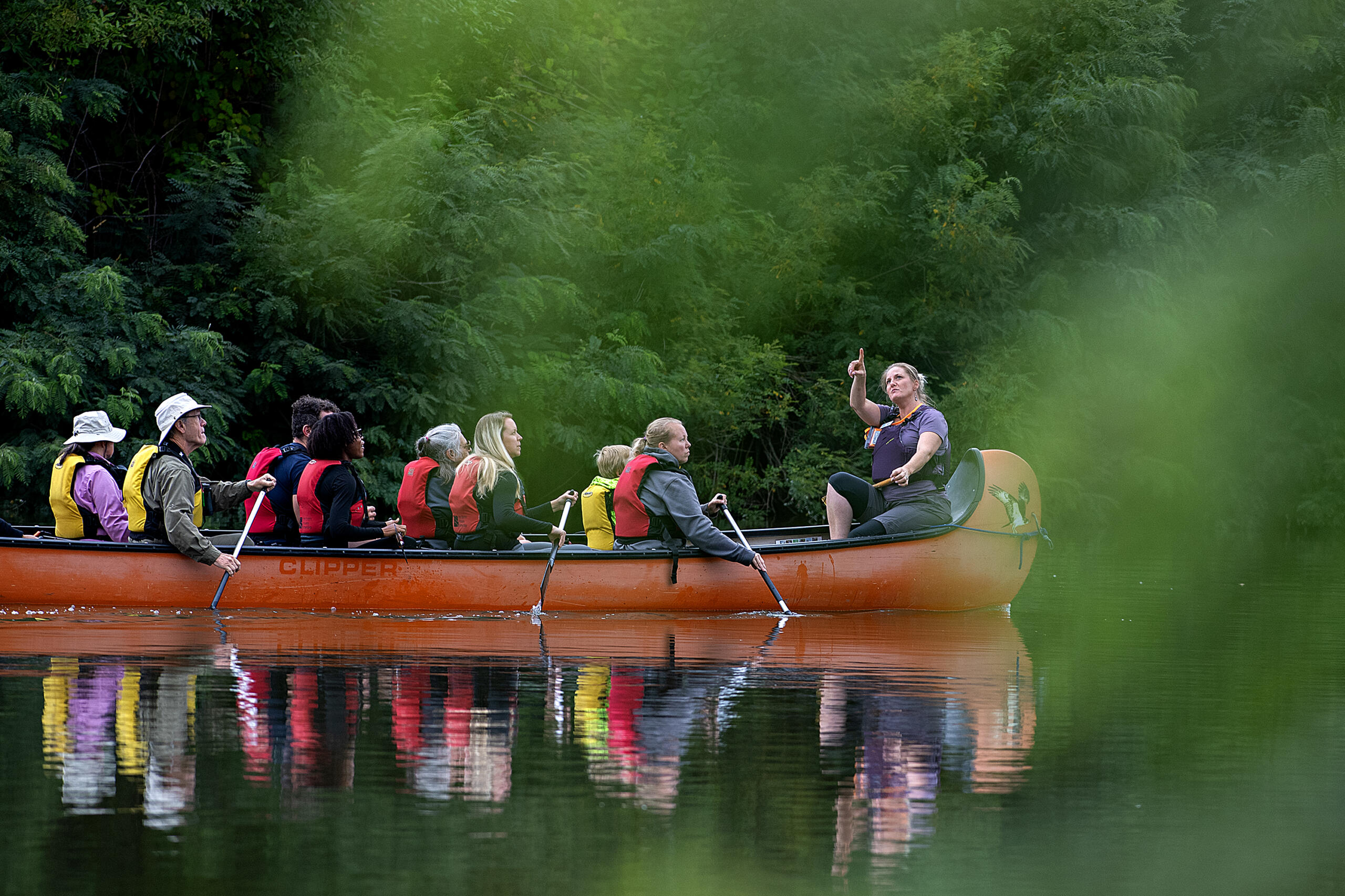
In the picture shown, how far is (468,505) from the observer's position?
959cm

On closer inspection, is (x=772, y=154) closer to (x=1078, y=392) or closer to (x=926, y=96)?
(x=926, y=96)

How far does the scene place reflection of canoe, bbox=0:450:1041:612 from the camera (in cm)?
902

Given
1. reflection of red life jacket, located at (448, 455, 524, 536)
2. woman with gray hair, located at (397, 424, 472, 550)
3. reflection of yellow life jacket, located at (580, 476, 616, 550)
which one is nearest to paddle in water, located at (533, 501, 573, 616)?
reflection of red life jacket, located at (448, 455, 524, 536)

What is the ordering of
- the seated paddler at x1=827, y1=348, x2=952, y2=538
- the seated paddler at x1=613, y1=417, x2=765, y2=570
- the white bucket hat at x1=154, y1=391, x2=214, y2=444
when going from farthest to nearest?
the seated paddler at x1=827, y1=348, x2=952, y2=538 < the seated paddler at x1=613, y1=417, x2=765, y2=570 < the white bucket hat at x1=154, y1=391, x2=214, y2=444

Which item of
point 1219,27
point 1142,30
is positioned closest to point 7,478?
point 1142,30

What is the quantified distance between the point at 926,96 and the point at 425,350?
8.46 meters

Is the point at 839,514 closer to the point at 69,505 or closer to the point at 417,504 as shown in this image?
the point at 417,504

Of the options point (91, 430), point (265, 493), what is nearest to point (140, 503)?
point (91, 430)

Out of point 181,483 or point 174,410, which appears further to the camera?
point 181,483

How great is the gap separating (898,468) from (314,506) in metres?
3.60

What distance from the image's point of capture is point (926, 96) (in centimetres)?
2142

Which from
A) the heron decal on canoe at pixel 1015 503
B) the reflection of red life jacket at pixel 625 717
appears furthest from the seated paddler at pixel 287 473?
the heron decal on canoe at pixel 1015 503

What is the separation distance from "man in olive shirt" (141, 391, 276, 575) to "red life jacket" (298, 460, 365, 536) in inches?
9.0

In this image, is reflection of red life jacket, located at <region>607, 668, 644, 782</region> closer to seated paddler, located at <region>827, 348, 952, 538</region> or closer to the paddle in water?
the paddle in water
